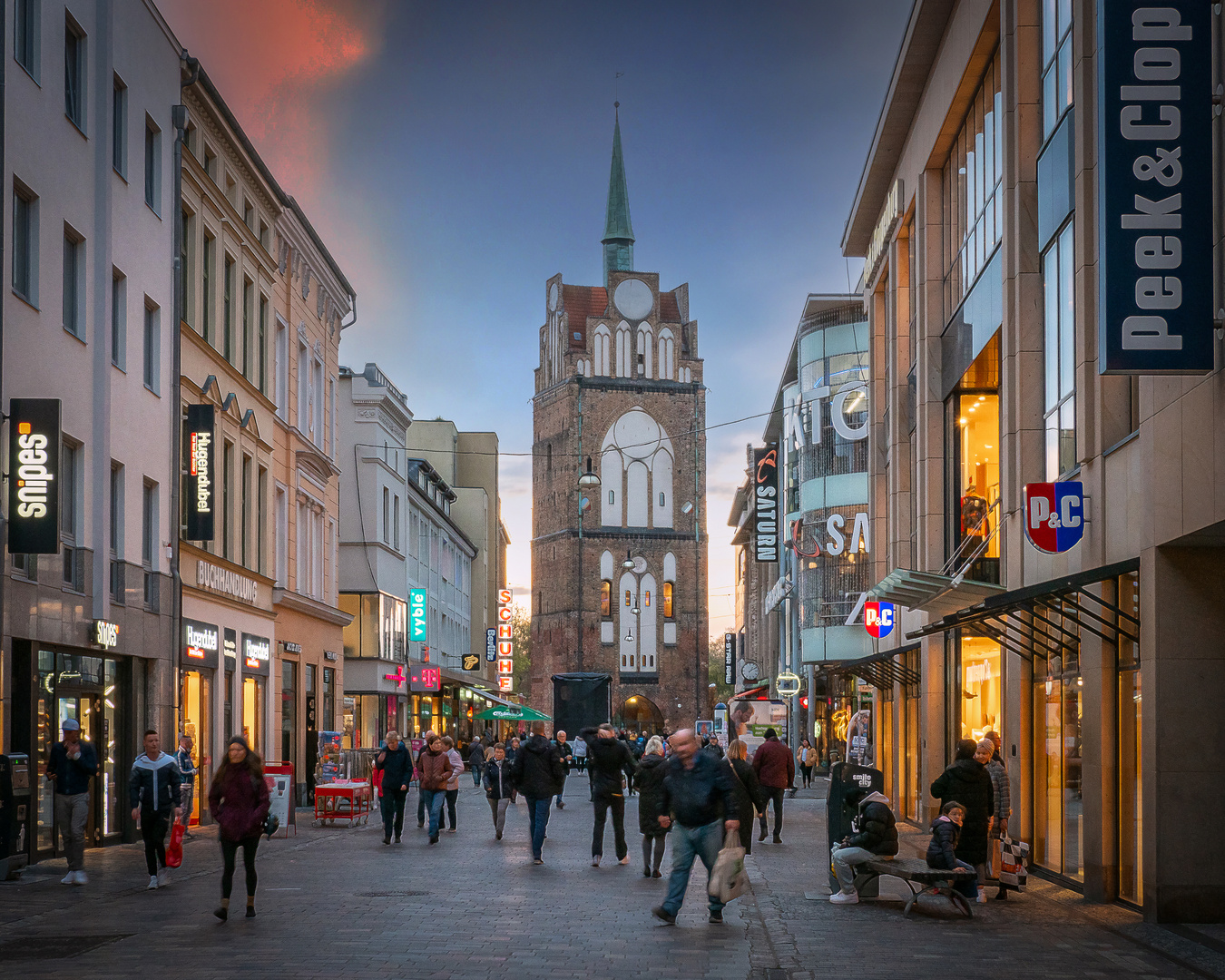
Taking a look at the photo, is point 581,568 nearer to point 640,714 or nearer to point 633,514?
point 633,514

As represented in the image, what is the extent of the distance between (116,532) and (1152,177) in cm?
1566

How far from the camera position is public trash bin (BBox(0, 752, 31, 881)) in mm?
16297

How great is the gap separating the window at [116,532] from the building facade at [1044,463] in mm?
10600

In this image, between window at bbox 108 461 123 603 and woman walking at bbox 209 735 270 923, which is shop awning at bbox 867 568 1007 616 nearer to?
woman walking at bbox 209 735 270 923

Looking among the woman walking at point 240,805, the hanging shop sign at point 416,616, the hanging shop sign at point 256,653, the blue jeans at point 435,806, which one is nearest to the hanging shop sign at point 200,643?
the hanging shop sign at point 256,653

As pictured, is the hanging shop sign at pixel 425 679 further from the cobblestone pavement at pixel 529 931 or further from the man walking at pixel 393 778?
the cobblestone pavement at pixel 529 931

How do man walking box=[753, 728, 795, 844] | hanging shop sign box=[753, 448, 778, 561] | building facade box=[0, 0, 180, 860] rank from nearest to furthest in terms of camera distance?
building facade box=[0, 0, 180, 860]
man walking box=[753, 728, 795, 844]
hanging shop sign box=[753, 448, 778, 561]

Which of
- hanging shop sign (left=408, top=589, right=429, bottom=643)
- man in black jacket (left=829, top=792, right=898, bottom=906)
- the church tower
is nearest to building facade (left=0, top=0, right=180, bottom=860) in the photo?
man in black jacket (left=829, top=792, right=898, bottom=906)

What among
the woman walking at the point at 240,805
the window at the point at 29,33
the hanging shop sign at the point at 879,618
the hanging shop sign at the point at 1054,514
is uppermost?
the window at the point at 29,33

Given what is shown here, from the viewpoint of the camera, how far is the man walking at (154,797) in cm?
1551

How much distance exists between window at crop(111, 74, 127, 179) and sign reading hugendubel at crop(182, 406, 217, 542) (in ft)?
15.0

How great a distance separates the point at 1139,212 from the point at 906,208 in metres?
17.9

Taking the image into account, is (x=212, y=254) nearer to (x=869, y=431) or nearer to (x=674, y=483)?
(x=869, y=431)

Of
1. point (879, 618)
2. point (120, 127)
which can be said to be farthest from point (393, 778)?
point (879, 618)
